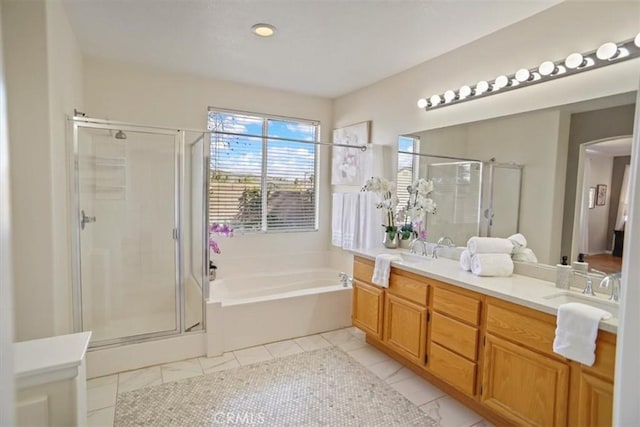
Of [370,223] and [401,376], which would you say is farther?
[370,223]

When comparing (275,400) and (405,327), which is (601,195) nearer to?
(405,327)

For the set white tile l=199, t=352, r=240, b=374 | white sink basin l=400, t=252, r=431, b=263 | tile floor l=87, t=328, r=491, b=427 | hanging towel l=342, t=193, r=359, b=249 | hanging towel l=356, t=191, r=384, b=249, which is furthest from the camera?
hanging towel l=342, t=193, r=359, b=249

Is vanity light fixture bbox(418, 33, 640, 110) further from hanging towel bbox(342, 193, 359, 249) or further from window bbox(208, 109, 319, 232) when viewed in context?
window bbox(208, 109, 319, 232)

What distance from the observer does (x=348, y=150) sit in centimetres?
404

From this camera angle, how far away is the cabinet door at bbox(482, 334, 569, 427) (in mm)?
1665

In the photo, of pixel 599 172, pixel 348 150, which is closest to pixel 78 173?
pixel 348 150

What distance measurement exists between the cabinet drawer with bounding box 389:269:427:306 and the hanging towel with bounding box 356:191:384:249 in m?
0.81

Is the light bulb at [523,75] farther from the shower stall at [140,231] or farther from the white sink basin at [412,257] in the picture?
the shower stall at [140,231]

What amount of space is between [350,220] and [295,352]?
1.46 metres

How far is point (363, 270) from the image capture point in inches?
121

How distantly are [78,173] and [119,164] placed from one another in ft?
1.81

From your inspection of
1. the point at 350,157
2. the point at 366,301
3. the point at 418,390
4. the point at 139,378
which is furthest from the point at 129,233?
the point at 418,390

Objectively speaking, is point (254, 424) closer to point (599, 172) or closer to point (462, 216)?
point (462, 216)

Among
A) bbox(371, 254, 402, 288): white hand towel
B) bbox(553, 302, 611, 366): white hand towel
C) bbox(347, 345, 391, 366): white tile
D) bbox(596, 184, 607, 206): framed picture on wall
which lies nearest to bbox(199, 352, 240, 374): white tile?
bbox(347, 345, 391, 366): white tile
